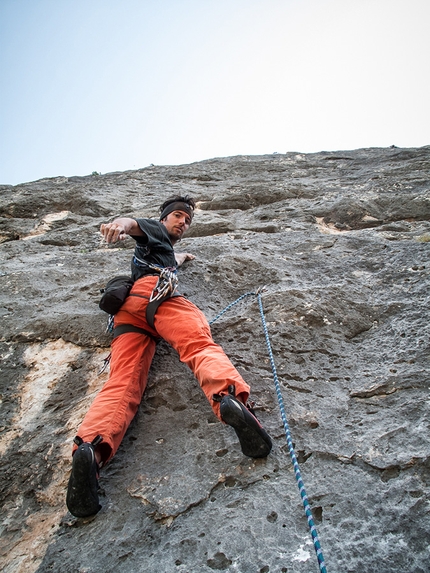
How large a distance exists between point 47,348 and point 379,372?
249 cm

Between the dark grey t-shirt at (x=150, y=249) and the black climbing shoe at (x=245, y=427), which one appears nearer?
the black climbing shoe at (x=245, y=427)

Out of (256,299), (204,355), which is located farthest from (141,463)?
(256,299)

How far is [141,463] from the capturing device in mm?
1960

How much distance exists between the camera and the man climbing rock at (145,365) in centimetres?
171

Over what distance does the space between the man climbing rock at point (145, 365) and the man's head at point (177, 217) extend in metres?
0.16

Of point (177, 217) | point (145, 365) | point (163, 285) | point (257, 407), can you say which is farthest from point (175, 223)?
point (257, 407)

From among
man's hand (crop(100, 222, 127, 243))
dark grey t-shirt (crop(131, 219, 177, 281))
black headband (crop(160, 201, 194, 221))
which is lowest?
dark grey t-shirt (crop(131, 219, 177, 281))

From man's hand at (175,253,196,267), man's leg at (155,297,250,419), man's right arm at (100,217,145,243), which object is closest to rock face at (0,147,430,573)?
man's hand at (175,253,196,267)

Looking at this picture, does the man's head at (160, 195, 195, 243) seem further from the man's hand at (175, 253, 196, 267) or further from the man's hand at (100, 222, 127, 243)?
the man's hand at (100, 222, 127, 243)

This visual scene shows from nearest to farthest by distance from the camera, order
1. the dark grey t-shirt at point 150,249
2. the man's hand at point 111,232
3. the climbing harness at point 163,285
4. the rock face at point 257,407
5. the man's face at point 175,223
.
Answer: the rock face at point 257,407, the man's hand at point 111,232, the climbing harness at point 163,285, the dark grey t-shirt at point 150,249, the man's face at point 175,223

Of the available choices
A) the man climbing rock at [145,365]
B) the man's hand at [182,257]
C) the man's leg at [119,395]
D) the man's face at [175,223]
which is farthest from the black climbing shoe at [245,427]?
the man's hand at [182,257]

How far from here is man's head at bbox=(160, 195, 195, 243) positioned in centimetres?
328

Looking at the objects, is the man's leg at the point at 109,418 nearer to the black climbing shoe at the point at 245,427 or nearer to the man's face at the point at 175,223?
the black climbing shoe at the point at 245,427

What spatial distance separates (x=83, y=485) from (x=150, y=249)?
1723 millimetres
